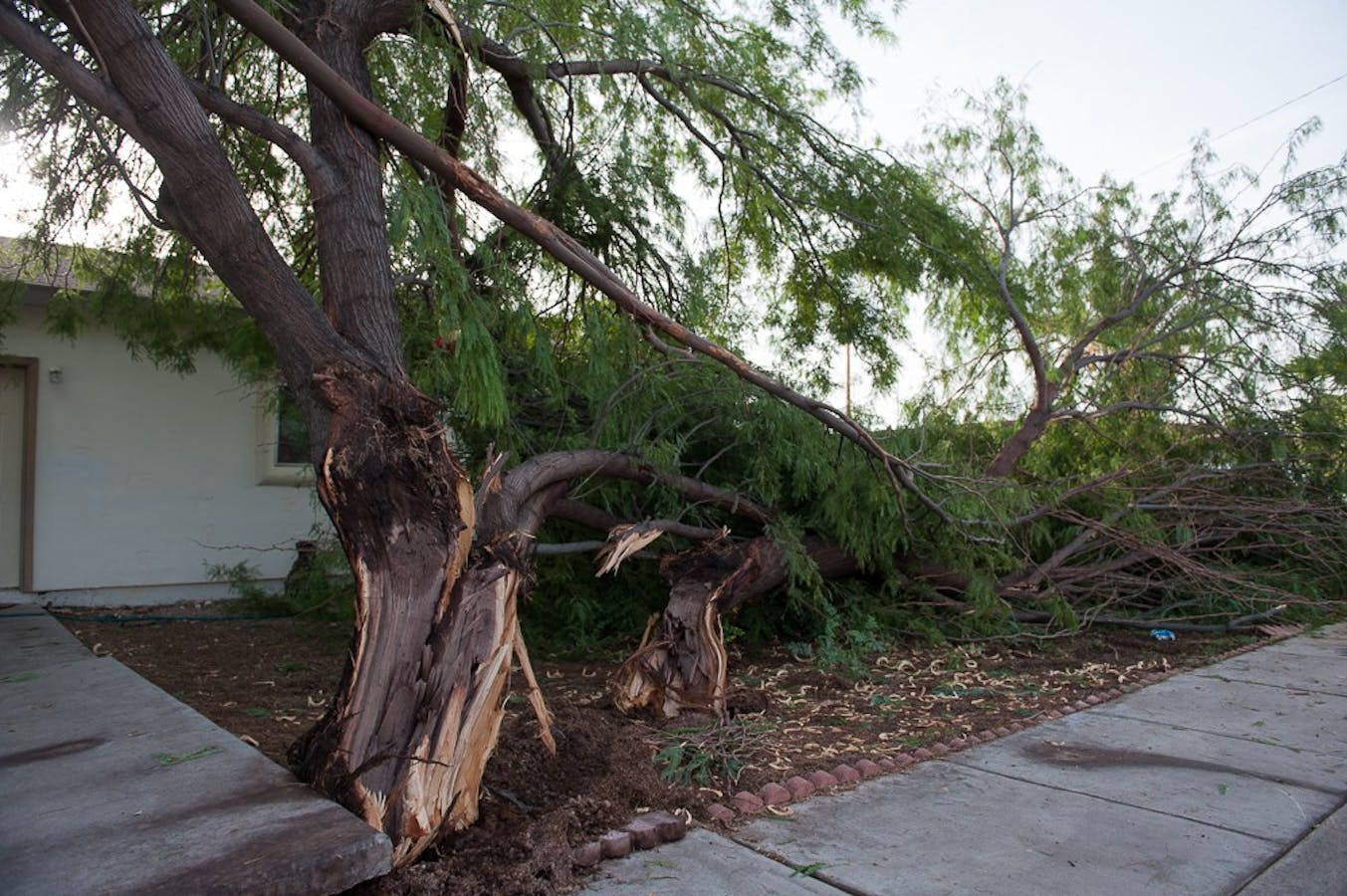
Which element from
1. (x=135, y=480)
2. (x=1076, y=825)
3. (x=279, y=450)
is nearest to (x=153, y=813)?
(x=1076, y=825)

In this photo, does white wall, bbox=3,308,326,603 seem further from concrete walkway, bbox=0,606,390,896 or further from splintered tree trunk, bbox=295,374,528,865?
splintered tree trunk, bbox=295,374,528,865

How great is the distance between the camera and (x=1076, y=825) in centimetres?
414

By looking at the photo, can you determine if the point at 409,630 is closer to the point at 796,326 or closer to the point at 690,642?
the point at 690,642

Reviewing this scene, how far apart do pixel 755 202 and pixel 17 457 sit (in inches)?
283

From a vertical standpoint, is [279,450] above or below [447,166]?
below

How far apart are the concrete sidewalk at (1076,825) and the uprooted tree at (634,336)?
1.17 m

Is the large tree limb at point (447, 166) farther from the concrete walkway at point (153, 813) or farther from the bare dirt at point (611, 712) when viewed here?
the concrete walkway at point (153, 813)

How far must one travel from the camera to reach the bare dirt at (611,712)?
378cm

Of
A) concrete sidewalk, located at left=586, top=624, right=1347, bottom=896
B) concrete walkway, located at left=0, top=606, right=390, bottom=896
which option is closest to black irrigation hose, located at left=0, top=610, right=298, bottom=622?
concrete walkway, located at left=0, top=606, right=390, bottom=896

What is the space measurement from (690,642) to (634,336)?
5.79 ft

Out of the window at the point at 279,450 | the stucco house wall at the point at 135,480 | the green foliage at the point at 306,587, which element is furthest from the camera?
the window at the point at 279,450

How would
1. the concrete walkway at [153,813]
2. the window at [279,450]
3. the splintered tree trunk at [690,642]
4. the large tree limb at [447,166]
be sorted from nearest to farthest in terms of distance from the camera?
the concrete walkway at [153,813] < the large tree limb at [447,166] < the splintered tree trunk at [690,642] < the window at [279,450]

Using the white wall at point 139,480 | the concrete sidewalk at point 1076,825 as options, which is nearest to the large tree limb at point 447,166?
the concrete sidewalk at point 1076,825

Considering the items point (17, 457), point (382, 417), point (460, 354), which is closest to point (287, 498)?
point (17, 457)
